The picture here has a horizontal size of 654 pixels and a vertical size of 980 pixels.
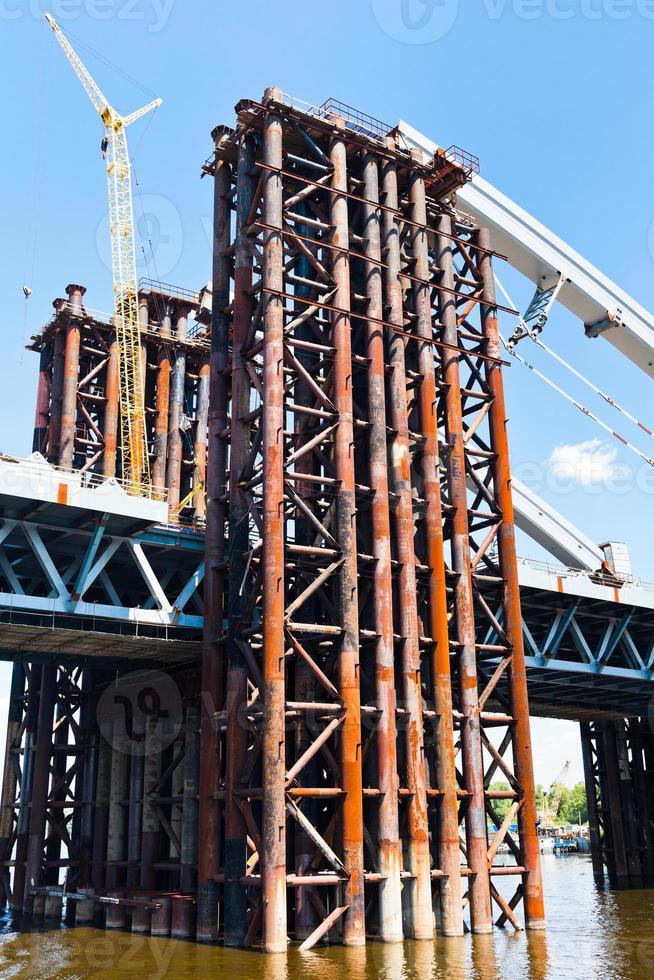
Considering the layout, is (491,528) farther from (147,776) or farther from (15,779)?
(15,779)

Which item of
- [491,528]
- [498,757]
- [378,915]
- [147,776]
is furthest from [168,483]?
[378,915]

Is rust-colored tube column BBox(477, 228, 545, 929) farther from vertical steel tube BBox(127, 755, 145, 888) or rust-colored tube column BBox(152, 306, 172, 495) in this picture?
rust-colored tube column BBox(152, 306, 172, 495)

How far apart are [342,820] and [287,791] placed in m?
2.18

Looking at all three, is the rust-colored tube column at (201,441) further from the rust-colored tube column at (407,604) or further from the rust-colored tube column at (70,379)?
the rust-colored tube column at (407,604)

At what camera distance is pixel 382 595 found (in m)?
34.9

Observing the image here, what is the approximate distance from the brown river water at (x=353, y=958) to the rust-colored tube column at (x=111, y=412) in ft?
92.9

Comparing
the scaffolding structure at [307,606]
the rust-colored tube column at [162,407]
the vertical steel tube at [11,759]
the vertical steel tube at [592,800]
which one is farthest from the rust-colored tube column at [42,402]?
the vertical steel tube at [592,800]

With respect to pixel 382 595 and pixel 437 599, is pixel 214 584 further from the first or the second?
pixel 437 599

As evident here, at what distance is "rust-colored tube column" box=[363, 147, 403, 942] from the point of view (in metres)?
32.5

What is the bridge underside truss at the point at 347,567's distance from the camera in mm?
32438

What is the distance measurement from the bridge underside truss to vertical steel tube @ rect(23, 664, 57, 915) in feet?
52.2

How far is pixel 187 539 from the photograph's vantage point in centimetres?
4088

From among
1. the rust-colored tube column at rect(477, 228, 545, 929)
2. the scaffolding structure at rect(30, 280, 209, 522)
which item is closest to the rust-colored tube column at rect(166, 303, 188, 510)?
the scaffolding structure at rect(30, 280, 209, 522)

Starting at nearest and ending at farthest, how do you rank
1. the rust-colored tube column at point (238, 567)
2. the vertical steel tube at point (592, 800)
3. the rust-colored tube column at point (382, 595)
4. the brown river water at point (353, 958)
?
the brown river water at point (353, 958) → the rust-colored tube column at point (238, 567) → the rust-colored tube column at point (382, 595) → the vertical steel tube at point (592, 800)
